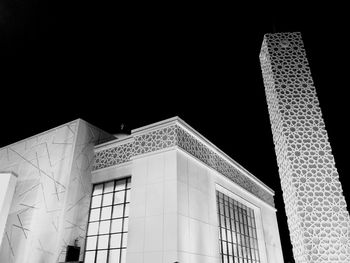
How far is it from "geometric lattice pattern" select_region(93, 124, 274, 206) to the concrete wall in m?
0.55

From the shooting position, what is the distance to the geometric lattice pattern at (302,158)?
5570 mm

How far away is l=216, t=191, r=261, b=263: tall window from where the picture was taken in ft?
23.8

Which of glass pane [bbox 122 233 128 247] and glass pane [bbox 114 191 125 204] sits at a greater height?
glass pane [bbox 114 191 125 204]

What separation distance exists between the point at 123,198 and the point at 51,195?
1698mm

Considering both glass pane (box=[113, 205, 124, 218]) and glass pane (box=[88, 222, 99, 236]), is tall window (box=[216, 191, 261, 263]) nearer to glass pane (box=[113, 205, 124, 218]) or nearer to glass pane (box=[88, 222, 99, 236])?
glass pane (box=[113, 205, 124, 218])

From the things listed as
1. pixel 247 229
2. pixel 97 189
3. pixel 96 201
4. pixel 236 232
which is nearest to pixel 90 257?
pixel 96 201

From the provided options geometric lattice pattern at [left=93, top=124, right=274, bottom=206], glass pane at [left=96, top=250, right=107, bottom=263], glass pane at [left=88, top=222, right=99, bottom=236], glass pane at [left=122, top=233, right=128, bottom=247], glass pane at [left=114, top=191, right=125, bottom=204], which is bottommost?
glass pane at [left=96, top=250, right=107, bottom=263]

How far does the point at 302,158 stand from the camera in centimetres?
625

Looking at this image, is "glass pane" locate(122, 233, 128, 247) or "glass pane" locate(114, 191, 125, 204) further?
"glass pane" locate(114, 191, 125, 204)

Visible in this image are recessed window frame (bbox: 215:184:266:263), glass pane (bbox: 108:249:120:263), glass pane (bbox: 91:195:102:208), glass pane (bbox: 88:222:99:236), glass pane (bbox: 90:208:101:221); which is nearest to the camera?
glass pane (bbox: 108:249:120:263)

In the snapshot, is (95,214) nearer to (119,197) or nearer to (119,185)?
(119,197)

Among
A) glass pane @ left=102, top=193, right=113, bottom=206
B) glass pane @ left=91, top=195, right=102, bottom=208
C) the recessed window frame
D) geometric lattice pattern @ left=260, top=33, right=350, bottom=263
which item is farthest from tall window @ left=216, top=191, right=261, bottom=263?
glass pane @ left=91, top=195, right=102, bottom=208

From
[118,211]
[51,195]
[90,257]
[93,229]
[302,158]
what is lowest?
[90,257]

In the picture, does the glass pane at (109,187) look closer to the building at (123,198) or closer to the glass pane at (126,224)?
the building at (123,198)
